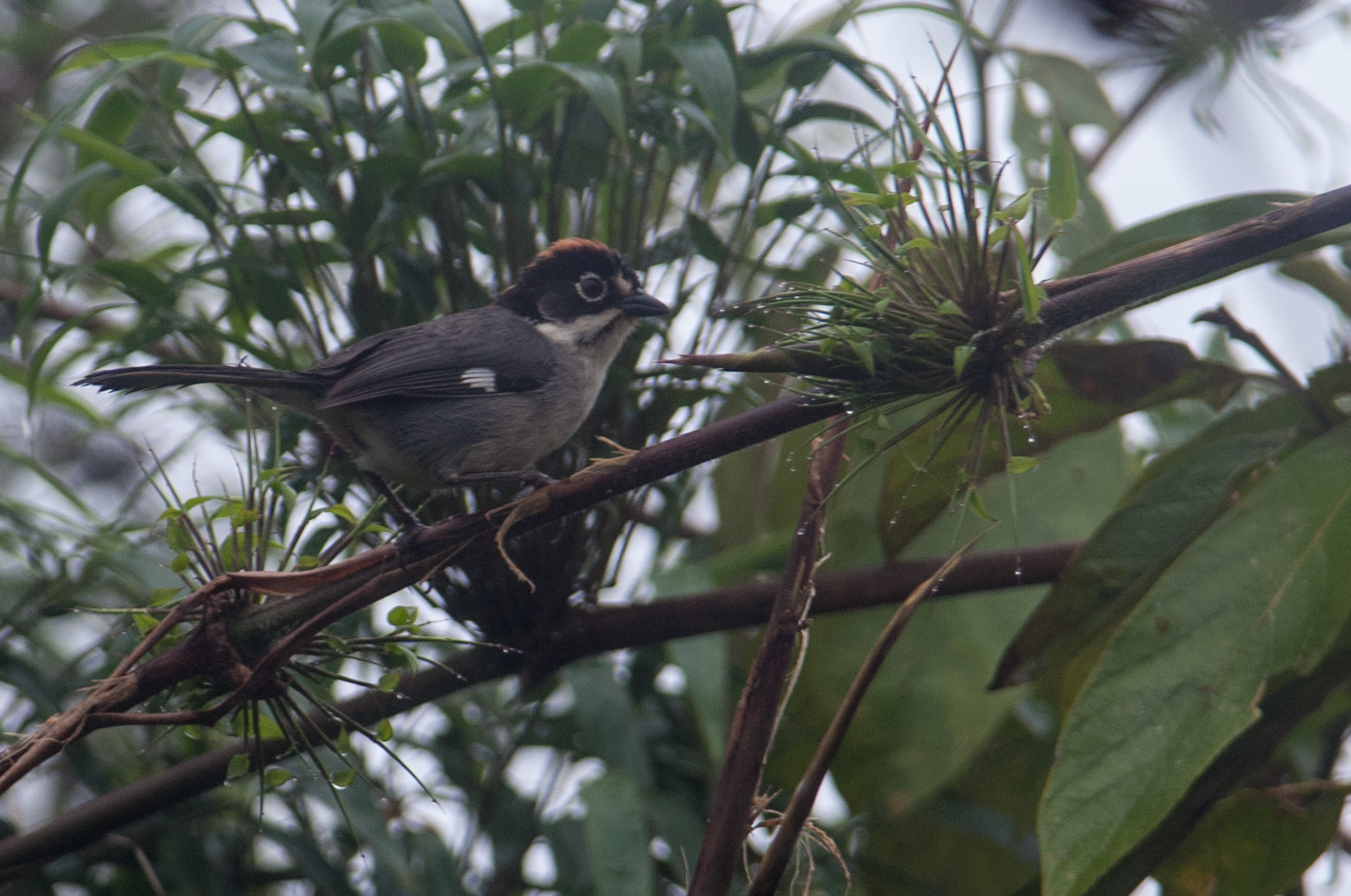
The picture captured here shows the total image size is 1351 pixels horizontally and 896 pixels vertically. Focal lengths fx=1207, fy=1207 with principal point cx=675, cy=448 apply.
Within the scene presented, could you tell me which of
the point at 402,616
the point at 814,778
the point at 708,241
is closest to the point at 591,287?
the point at 708,241

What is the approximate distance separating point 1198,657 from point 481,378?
1969mm

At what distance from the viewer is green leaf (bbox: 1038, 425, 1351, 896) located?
79.7 inches

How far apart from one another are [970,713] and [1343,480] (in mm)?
1046

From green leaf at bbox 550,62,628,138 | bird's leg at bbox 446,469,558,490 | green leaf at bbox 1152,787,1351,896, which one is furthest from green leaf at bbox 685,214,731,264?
green leaf at bbox 1152,787,1351,896

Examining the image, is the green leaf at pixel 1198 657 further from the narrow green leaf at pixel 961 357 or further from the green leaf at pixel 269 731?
the green leaf at pixel 269 731

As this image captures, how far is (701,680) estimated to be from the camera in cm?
292

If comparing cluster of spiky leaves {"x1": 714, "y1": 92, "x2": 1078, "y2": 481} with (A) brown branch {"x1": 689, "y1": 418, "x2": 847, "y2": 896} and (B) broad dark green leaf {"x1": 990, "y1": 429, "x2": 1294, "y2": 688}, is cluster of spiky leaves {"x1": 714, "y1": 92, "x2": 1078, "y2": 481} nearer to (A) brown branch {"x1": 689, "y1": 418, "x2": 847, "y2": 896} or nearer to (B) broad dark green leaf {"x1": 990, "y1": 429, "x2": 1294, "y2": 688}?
(A) brown branch {"x1": 689, "y1": 418, "x2": 847, "y2": 896}

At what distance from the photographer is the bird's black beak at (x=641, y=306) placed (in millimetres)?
3059

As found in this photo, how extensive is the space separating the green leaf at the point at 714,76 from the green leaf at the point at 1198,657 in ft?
4.05

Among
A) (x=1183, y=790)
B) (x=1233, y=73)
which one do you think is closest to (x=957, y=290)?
(x=1233, y=73)

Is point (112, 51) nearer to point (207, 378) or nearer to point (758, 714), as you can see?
point (207, 378)

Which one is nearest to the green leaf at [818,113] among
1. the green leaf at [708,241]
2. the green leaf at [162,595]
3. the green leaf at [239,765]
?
the green leaf at [708,241]

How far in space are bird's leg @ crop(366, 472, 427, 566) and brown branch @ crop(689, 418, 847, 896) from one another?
0.65m

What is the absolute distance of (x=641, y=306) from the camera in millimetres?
3172
